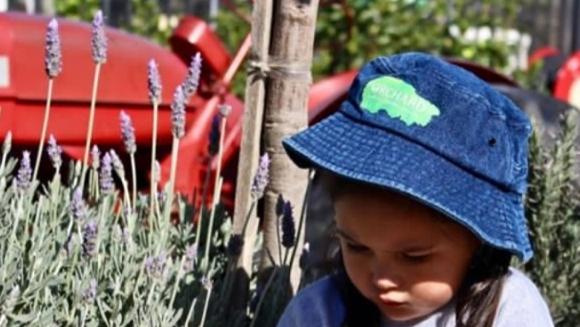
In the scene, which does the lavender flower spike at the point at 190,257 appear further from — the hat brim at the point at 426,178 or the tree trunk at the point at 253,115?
the hat brim at the point at 426,178

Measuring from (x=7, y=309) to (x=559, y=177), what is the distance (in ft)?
4.92

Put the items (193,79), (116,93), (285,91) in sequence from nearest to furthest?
1. (193,79)
2. (285,91)
3. (116,93)

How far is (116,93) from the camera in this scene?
4.00m

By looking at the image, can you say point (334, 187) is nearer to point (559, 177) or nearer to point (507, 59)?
point (559, 177)

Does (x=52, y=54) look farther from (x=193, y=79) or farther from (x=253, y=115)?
(x=253, y=115)

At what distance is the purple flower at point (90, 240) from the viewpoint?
101 inches

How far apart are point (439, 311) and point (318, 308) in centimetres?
23

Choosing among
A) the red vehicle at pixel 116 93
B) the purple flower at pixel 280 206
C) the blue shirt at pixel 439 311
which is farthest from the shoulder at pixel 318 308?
the red vehicle at pixel 116 93

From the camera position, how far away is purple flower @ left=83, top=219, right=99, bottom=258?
2572 mm

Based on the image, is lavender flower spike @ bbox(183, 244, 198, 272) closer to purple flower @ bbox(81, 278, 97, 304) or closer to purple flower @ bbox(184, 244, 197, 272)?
purple flower @ bbox(184, 244, 197, 272)

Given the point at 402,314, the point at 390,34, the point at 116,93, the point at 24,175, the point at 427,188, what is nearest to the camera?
the point at 427,188

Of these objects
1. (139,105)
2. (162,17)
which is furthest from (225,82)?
(162,17)

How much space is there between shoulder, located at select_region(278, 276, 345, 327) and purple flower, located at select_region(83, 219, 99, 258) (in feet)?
1.12

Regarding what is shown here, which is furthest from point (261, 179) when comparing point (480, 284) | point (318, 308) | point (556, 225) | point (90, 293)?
point (556, 225)
